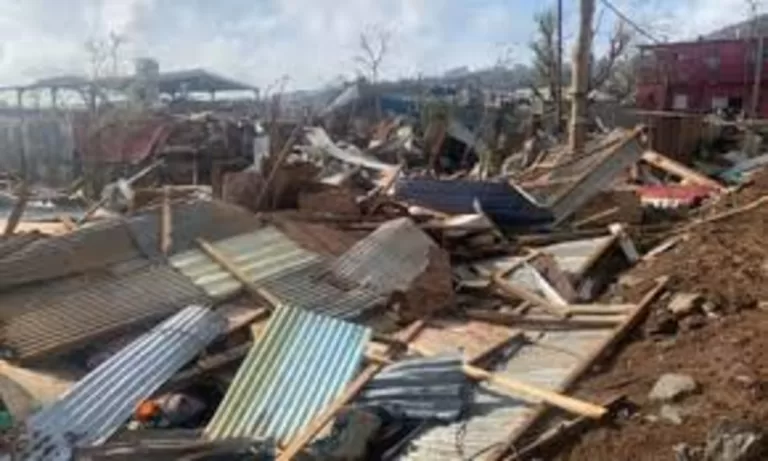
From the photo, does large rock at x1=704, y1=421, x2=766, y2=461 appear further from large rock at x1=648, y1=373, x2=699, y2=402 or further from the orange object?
the orange object

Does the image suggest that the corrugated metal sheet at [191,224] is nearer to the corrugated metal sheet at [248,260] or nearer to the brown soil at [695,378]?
the corrugated metal sheet at [248,260]

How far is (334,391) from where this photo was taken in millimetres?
6977

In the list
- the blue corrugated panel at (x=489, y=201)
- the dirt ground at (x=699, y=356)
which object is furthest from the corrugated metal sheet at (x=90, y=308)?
the blue corrugated panel at (x=489, y=201)

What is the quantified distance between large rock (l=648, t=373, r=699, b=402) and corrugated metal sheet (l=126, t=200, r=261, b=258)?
474 cm

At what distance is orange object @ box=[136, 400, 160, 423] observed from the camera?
6.84 metres

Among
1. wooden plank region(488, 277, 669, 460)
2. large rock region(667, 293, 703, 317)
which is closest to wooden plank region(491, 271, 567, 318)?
wooden plank region(488, 277, 669, 460)

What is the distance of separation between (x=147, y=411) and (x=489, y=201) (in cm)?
559

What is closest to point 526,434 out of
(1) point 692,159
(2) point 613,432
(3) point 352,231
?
(2) point 613,432

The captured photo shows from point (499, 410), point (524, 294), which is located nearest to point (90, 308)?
point (499, 410)

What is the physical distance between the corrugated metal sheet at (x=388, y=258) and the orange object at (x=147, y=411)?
8.86 ft

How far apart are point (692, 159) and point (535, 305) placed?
29.1ft

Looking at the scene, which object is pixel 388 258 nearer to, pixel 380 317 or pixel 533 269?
→ pixel 380 317

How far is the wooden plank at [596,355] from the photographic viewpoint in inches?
242

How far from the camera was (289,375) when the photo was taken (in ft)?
23.6
